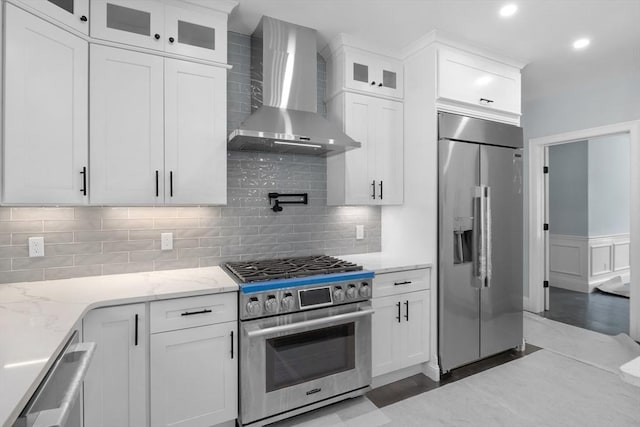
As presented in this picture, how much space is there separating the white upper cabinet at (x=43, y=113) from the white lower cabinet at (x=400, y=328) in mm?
2109

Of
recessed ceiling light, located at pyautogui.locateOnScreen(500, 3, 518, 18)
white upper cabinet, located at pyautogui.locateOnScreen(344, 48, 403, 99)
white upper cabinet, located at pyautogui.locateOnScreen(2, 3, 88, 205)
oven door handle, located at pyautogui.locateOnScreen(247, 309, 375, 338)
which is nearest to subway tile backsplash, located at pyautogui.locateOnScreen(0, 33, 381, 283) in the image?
white upper cabinet, located at pyautogui.locateOnScreen(344, 48, 403, 99)

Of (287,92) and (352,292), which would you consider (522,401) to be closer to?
(352,292)

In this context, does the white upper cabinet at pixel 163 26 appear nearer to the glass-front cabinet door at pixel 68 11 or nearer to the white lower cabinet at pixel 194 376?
the glass-front cabinet door at pixel 68 11

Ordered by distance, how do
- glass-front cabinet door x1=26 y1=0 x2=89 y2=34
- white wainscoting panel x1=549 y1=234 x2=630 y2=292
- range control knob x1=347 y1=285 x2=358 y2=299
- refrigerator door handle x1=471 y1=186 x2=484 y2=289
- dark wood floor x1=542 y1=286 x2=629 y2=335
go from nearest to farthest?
glass-front cabinet door x1=26 y1=0 x2=89 y2=34, range control knob x1=347 y1=285 x2=358 y2=299, refrigerator door handle x1=471 y1=186 x2=484 y2=289, dark wood floor x1=542 y1=286 x2=629 y2=335, white wainscoting panel x1=549 y1=234 x2=630 y2=292

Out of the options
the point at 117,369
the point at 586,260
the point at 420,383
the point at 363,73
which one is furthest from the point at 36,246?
the point at 586,260

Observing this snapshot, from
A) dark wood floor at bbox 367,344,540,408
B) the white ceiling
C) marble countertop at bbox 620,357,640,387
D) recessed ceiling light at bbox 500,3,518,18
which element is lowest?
dark wood floor at bbox 367,344,540,408

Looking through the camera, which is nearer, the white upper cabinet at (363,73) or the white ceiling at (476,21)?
the white ceiling at (476,21)

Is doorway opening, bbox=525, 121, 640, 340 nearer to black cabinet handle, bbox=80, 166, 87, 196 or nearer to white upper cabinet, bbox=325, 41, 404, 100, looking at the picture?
white upper cabinet, bbox=325, 41, 404, 100

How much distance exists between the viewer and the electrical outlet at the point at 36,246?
7.01 feet

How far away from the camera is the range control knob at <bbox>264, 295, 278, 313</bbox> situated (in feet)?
6.97

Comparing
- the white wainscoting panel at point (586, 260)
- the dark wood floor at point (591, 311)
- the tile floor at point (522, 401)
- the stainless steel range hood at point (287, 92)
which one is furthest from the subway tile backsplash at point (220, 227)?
the white wainscoting panel at point (586, 260)

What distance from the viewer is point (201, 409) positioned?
203 cm

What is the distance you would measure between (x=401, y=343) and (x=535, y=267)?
109 inches

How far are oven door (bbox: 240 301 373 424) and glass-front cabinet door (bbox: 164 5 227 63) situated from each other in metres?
1.81
